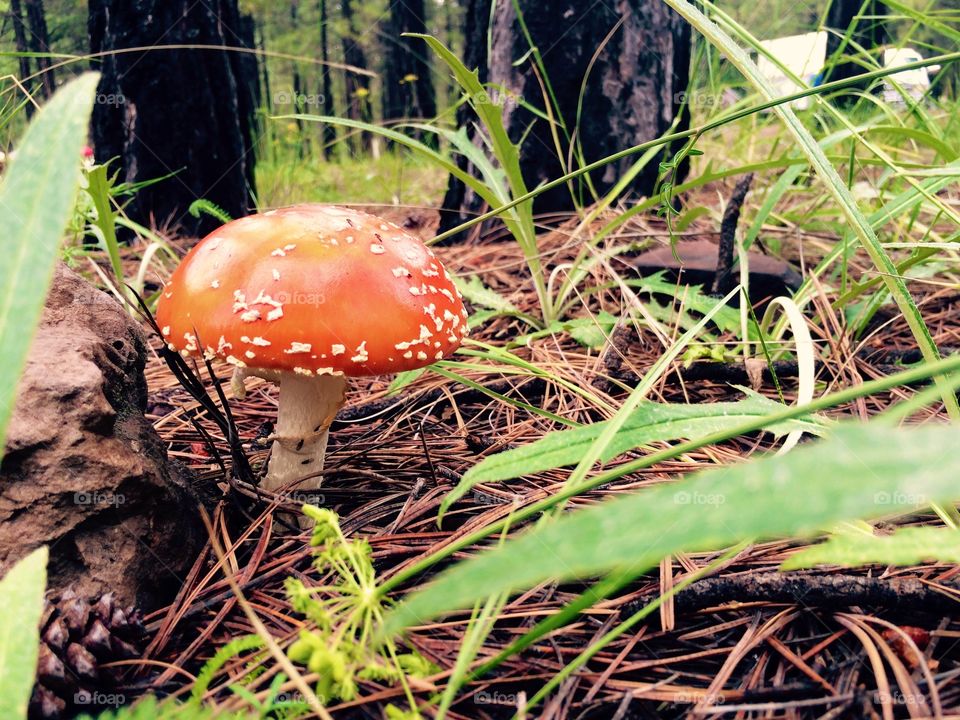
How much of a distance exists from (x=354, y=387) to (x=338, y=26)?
14.2 m

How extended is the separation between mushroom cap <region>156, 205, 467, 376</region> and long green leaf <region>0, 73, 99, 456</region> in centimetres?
65

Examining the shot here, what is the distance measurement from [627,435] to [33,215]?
1051mm

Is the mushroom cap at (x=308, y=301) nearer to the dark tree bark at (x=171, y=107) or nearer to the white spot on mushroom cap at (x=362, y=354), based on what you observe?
the white spot on mushroom cap at (x=362, y=354)

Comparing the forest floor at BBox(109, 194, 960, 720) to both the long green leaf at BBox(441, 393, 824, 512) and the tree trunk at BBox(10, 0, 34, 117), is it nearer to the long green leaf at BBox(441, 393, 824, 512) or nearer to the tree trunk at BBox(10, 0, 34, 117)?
the long green leaf at BBox(441, 393, 824, 512)

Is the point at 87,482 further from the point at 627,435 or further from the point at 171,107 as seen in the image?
the point at 171,107

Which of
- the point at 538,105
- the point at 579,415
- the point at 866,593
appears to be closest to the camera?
the point at 866,593

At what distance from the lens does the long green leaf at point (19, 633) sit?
0.91 meters

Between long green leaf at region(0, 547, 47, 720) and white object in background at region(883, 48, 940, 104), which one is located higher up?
white object in background at region(883, 48, 940, 104)

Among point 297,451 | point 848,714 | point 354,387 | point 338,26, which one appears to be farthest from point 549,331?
point 338,26

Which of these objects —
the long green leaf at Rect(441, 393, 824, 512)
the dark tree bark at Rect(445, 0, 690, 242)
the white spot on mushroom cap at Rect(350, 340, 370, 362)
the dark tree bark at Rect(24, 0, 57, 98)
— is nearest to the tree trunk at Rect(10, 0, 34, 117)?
the dark tree bark at Rect(24, 0, 57, 98)

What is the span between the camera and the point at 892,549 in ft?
3.42

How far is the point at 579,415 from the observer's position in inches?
89.2

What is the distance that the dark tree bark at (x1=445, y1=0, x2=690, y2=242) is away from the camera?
3.70 metres

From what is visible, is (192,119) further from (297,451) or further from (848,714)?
(848,714)
